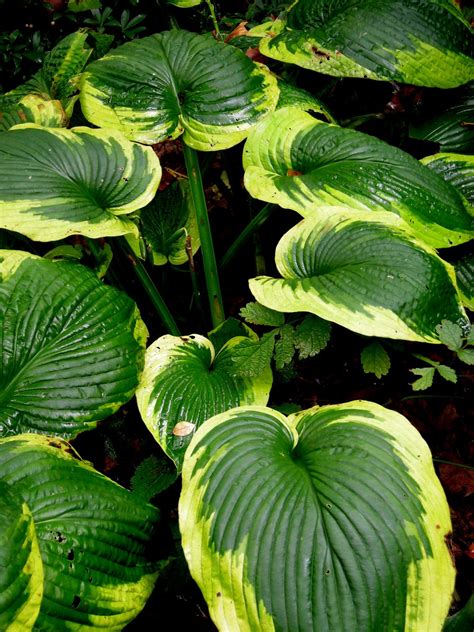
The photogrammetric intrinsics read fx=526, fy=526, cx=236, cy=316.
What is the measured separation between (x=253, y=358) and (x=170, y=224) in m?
0.80

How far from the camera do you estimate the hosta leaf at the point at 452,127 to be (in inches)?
79.3

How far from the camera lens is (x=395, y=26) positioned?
1833 mm

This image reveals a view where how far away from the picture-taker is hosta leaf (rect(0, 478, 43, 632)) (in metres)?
0.75

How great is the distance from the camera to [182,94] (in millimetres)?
1745

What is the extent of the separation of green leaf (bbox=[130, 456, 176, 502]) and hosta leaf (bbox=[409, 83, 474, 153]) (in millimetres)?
1540

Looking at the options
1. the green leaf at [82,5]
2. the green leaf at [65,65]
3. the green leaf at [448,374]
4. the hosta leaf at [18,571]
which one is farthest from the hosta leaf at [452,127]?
the hosta leaf at [18,571]

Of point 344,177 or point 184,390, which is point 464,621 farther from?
point 344,177

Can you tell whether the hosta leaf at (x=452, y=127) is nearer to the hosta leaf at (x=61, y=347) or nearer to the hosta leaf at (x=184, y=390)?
the hosta leaf at (x=184, y=390)

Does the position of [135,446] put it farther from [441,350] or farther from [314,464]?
[441,350]

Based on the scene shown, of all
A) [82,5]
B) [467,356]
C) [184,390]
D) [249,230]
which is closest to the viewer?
[467,356]

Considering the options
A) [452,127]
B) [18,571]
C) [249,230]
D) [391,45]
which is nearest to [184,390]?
[18,571]

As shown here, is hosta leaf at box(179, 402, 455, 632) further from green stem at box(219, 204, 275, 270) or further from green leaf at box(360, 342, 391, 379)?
green stem at box(219, 204, 275, 270)

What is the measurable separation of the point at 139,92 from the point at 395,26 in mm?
920

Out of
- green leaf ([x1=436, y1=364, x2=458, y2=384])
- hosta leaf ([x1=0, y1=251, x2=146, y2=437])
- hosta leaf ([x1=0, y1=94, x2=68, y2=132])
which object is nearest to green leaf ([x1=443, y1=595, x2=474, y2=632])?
green leaf ([x1=436, y1=364, x2=458, y2=384])
